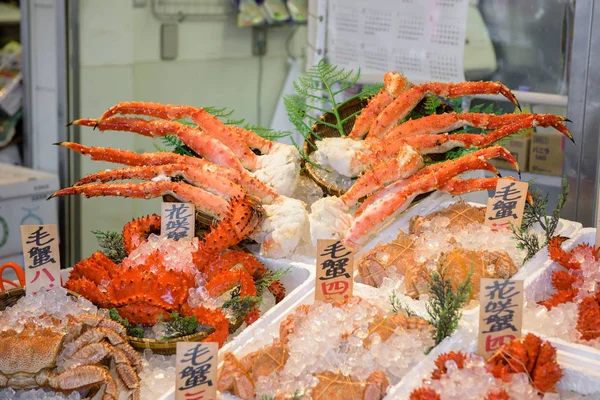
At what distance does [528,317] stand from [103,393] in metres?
0.98


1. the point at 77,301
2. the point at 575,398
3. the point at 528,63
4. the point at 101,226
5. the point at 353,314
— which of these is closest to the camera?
the point at 575,398

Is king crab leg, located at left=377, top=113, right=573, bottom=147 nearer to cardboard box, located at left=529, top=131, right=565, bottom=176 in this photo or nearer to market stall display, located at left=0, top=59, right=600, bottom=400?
market stall display, located at left=0, top=59, right=600, bottom=400

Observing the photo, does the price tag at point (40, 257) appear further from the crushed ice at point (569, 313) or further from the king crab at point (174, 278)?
the crushed ice at point (569, 313)

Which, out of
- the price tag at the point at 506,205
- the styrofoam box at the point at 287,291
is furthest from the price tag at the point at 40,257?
the price tag at the point at 506,205

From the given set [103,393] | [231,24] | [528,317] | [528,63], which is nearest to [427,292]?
[528,317]

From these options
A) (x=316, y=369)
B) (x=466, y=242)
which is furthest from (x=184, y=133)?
(x=316, y=369)

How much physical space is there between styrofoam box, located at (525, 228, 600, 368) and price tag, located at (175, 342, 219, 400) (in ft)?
2.35

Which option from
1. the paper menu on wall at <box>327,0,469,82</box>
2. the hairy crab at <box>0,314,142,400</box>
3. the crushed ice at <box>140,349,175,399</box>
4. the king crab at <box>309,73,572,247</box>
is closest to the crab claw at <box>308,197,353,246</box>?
the king crab at <box>309,73,572,247</box>

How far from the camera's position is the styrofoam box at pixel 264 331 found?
1.63 meters

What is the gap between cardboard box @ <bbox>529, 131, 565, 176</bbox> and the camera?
3.36 metres

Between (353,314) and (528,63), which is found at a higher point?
(528,63)

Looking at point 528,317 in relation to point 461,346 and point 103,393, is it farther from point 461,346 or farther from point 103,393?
point 103,393

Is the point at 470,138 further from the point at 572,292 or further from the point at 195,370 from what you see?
the point at 195,370

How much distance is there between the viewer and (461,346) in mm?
1560
